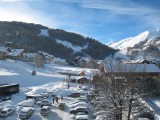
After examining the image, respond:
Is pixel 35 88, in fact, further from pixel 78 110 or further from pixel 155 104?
pixel 155 104

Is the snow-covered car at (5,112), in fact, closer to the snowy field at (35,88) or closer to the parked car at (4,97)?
the snowy field at (35,88)

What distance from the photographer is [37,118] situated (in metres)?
37.0

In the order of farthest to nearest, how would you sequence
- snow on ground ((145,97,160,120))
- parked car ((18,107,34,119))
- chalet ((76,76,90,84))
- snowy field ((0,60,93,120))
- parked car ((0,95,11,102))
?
chalet ((76,76,90,84)) → parked car ((0,95,11,102)) → snow on ground ((145,97,160,120)) → snowy field ((0,60,93,120)) → parked car ((18,107,34,119))

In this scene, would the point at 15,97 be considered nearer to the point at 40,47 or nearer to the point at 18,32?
the point at 40,47

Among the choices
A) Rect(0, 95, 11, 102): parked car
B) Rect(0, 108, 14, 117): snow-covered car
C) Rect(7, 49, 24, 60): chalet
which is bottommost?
Rect(0, 108, 14, 117): snow-covered car

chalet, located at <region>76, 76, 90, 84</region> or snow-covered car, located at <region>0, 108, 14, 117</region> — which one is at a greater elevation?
chalet, located at <region>76, 76, 90, 84</region>

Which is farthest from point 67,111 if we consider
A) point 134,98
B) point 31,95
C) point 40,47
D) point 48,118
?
point 40,47

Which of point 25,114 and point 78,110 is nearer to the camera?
point 25,114

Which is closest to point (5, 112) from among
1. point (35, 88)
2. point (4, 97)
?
point (4, 97)

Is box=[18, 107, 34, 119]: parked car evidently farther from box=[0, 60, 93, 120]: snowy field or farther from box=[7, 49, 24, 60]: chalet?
box=[7, 49, 24, 60]: chalet

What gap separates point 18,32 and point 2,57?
328ft

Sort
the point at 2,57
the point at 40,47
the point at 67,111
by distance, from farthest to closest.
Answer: the point at 40,47 < the point at 2,57 < the point at 67,111

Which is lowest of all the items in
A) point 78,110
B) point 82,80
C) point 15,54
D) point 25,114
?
point 25,114

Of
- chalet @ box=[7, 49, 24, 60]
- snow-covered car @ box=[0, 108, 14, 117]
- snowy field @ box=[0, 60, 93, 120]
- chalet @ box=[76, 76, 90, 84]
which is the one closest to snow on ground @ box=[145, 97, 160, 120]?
snowy field @ box=[0, 60, 93, 120]
